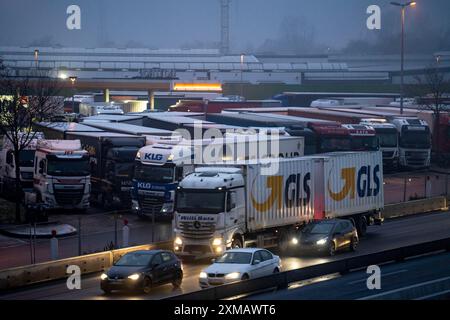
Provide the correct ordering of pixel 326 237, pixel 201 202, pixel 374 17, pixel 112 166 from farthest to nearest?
pixel 374 17
pixel 112 166
pixel 326 237
pixel 201 202

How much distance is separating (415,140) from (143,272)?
3364cm

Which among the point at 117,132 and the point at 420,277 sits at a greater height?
the point at 117,132

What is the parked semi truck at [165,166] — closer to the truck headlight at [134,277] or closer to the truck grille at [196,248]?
the truck grille at [196,248]

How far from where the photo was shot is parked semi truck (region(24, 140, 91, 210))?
115 ft

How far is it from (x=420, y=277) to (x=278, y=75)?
368ft

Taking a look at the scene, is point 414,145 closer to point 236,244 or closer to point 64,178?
point 64,178

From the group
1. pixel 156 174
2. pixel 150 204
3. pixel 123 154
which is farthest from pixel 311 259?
pixel 123 154

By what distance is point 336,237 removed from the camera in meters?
28.0

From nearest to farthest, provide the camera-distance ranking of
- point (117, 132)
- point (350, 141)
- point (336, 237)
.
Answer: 1. point (336, 237)
2. point (117, 132)
3. point (350, 141)

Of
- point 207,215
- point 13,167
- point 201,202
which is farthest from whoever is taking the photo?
point 13,167

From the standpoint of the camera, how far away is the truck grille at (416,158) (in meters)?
52.0

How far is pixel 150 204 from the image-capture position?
3294cm

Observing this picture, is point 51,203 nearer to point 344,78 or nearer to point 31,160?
point 31,160

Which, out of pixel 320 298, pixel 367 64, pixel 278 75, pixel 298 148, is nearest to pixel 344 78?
pixel 278 75
